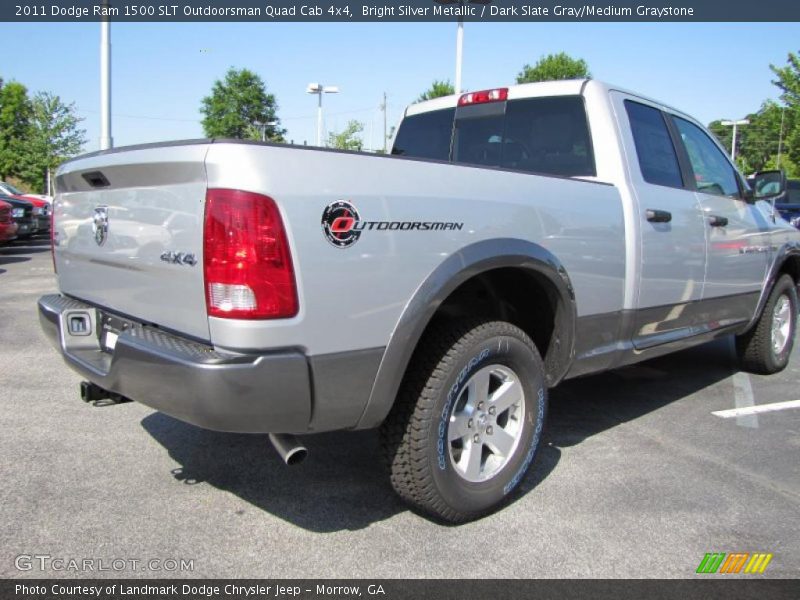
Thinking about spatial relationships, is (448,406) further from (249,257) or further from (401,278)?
(249,257)

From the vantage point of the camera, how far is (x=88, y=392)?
3.02 metres

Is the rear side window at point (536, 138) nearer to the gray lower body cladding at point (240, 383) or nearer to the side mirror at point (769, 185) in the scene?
the gray lower body cladding at point (240, 383)

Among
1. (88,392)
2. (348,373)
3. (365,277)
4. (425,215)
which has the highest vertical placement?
(425,215)

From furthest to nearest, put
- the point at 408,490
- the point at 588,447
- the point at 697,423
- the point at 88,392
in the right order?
the point at 697,423 < the point at 588,447 < the point at 88,392 < the point at 408,490

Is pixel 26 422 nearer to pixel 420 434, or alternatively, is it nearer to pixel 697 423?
pixel 420 434

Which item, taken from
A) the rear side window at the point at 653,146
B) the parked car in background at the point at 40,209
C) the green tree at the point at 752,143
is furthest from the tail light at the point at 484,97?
the green tree at the point at 752,143

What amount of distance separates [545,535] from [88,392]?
2109 mm

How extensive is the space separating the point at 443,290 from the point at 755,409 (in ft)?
10.4

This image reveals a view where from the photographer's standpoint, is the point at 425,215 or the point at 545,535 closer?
the point at 425,215

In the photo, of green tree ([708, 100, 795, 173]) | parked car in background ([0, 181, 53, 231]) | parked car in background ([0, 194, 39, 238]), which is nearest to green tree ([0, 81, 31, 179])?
parked car in background ([0, 181, 53, 231])

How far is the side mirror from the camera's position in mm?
4945

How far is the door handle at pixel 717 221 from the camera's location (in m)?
4.15

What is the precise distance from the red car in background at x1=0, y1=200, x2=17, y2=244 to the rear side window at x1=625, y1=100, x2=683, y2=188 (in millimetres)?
12147

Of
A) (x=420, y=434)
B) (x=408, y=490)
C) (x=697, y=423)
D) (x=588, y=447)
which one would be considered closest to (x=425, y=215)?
(x=420, y=434)
